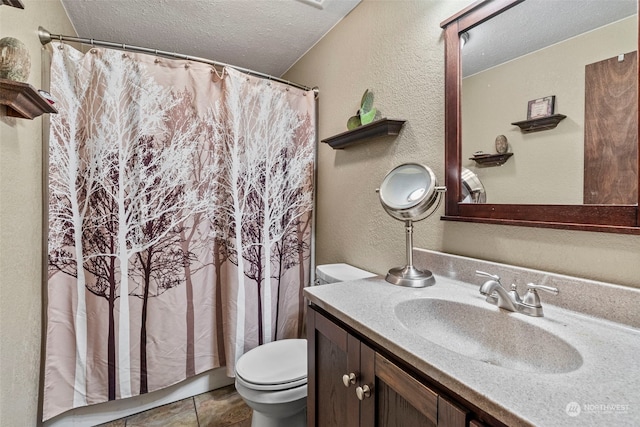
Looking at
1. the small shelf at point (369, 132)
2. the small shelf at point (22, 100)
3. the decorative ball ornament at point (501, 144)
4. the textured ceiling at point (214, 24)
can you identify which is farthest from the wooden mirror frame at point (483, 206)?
the small shelf at point (22, 100)

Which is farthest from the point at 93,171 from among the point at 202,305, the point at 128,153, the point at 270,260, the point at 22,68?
the point at 270,260

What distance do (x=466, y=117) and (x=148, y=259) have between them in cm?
163

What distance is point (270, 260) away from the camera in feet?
5.98

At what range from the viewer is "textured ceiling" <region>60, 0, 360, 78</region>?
5.16 feet

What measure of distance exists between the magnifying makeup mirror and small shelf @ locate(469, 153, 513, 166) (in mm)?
159

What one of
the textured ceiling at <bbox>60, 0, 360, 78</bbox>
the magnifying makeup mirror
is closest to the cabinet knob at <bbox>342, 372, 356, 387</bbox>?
the magnifying makeup mirror

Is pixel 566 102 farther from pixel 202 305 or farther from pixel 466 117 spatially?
pixel 202 305

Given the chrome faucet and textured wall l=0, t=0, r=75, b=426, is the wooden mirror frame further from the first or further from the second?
textured wall l=0, t=0, r=75, b=426

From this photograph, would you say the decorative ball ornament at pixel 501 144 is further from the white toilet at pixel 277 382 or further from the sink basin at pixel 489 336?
the white toilet at pixel 277 382

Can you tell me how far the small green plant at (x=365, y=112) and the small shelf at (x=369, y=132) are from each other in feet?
0.20

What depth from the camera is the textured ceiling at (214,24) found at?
1573mm

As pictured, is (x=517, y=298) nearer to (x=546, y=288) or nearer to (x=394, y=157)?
(x=546, y=288)

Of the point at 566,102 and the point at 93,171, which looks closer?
the point at 566,102

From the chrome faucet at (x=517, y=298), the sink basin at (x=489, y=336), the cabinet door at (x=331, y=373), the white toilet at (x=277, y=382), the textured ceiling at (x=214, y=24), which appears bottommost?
the white toilet at (x=277, y=382)
